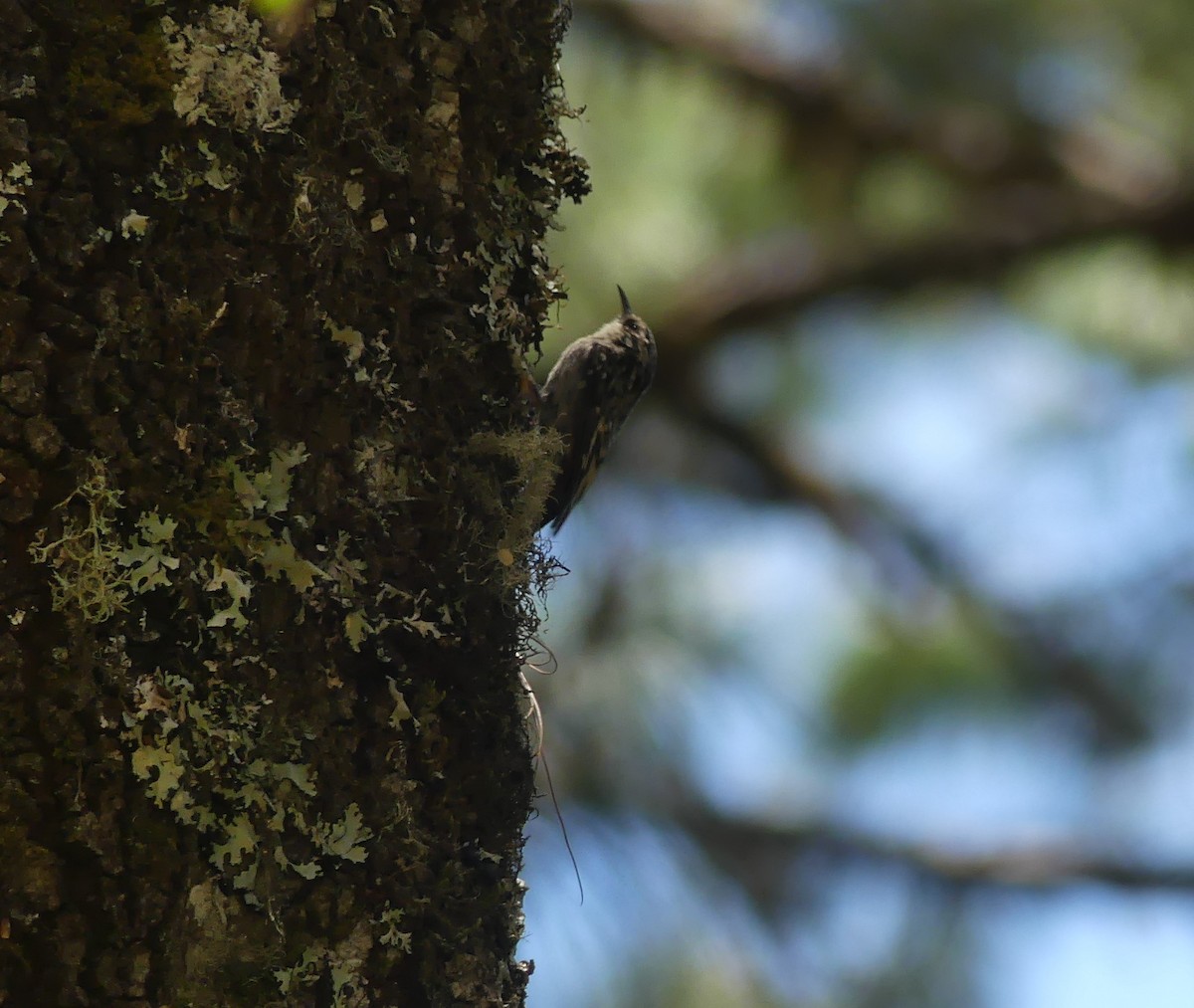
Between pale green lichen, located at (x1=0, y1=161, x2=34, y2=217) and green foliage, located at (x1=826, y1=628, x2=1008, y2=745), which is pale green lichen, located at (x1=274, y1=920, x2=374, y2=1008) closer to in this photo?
pale green lichen, located at (x1=0, y1=161, x2=34, y2=217)

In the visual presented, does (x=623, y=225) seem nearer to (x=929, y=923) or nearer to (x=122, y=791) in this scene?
(x=929, y=923)

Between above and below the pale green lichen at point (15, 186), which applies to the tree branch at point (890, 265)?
above

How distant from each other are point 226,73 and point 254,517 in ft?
1.24

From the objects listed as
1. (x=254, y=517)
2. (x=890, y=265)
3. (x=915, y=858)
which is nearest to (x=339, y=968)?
(x=254, y=517)

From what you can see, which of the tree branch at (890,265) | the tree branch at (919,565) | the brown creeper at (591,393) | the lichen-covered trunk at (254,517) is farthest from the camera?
the tree branch at (919,565)

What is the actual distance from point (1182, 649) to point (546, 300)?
532 centimetres

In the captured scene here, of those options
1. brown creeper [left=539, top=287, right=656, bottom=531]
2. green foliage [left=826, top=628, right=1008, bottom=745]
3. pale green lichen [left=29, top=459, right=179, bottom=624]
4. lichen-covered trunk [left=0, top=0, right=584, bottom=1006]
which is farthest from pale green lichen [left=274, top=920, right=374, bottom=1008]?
green foliage [left=826, top=628, right=1008, bottom=745]

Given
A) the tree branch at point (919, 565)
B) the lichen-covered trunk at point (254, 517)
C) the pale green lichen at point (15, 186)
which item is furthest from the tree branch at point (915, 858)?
the pale green lichen at point (15, 186)

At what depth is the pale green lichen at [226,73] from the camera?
1.19 m

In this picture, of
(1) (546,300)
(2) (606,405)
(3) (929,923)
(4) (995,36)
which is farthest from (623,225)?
(1) (546,300)

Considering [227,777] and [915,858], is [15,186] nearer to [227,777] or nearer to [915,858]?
[227,777]

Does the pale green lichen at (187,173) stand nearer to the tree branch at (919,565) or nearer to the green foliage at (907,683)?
the tree branch at (919,565)

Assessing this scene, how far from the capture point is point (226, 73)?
121 centimetres

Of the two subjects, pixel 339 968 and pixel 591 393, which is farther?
pixel 591 393
